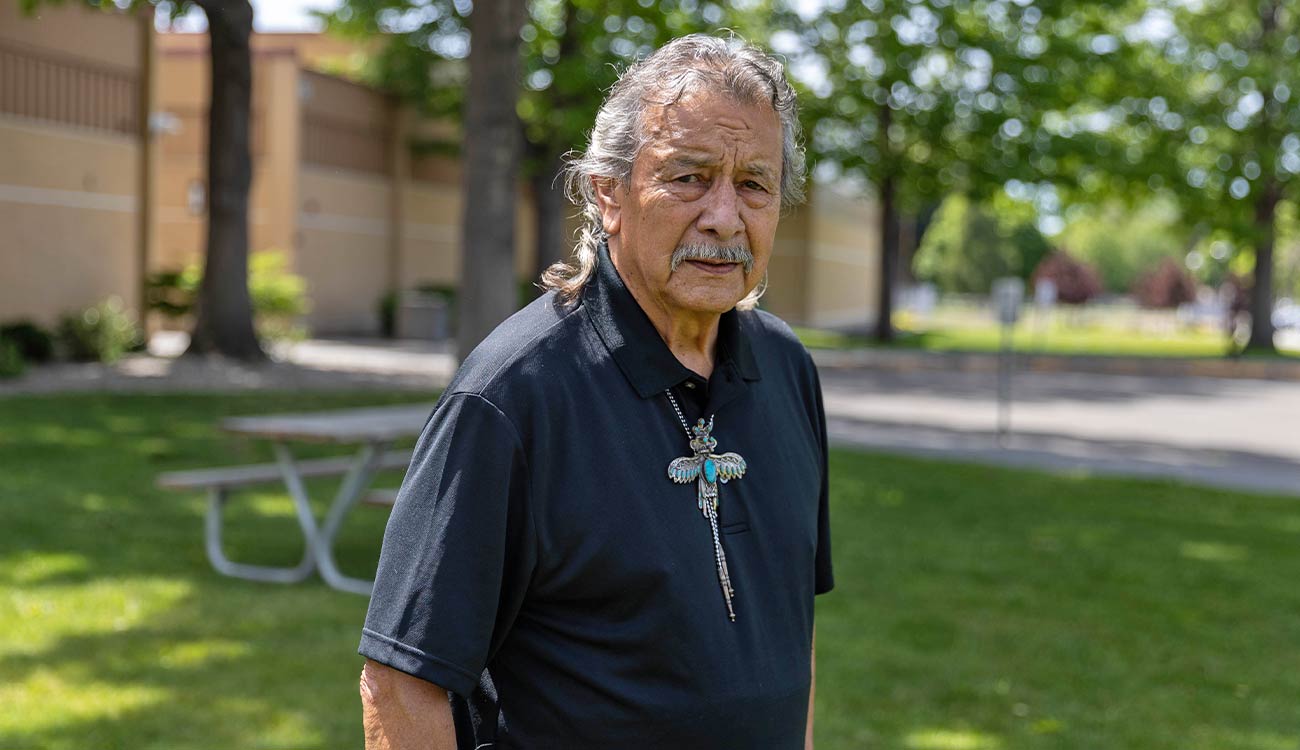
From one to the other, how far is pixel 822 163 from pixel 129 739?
30.5 meters

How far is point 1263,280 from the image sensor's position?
3953cm

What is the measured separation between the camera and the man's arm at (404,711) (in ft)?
7.07

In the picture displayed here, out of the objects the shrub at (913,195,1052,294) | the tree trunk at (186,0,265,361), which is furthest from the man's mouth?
the shrub at (913,195,1052,294)

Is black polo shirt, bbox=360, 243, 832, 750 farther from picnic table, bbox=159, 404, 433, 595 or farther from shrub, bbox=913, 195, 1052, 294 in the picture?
shrub, bbox=913, 195, 1052, 294

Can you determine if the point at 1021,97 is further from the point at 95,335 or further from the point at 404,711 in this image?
the point at 404,711

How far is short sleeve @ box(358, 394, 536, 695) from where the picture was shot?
2098mm

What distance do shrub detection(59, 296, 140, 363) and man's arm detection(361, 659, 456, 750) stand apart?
23106 mm

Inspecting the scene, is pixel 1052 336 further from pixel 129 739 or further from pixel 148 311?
pixel 129 739

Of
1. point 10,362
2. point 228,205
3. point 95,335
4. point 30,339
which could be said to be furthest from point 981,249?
point 10,362

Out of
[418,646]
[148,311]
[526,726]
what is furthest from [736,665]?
[148,311]

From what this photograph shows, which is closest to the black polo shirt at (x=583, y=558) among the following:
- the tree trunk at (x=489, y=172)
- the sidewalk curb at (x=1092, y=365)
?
the tree trunk at (x=489, y=172)

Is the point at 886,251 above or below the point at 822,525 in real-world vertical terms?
above

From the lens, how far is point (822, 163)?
34.7 metres

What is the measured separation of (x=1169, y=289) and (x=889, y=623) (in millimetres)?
59187
